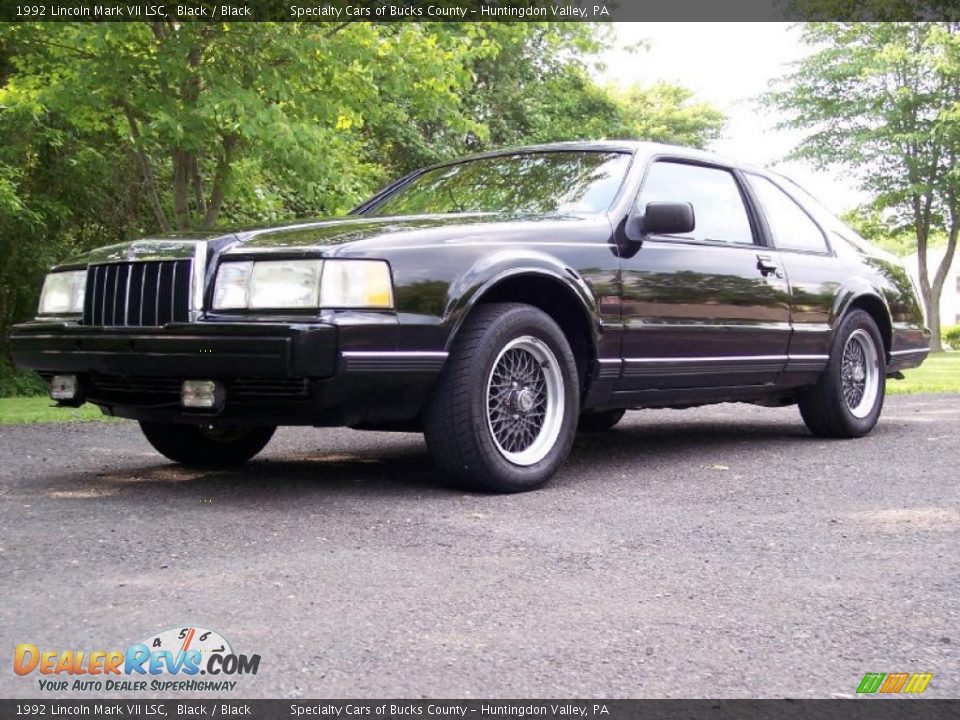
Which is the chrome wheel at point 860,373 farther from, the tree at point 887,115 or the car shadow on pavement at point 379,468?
the tree at point 887,115

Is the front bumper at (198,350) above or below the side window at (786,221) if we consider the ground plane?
below

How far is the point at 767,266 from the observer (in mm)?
6438

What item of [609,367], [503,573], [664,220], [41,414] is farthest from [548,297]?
[41,414]

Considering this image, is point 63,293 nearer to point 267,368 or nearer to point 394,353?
point 267,368

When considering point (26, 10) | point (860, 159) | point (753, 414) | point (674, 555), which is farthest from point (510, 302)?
point (860, 159)

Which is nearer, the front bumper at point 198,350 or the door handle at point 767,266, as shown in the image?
the front bumper at point 198,350

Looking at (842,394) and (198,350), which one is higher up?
(198,350)

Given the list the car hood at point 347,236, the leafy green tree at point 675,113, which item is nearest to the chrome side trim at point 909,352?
the car hood at point 347,236

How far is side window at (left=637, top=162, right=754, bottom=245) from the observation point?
6027 millimetres

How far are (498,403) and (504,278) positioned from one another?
0.53 metres

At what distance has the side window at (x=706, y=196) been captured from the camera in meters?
6.03

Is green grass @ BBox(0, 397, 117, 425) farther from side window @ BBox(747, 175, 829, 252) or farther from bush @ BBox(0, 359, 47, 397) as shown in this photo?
bush @ BBox(0, 359, 47, 397)

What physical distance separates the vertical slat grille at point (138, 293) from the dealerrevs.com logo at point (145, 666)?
213cm
